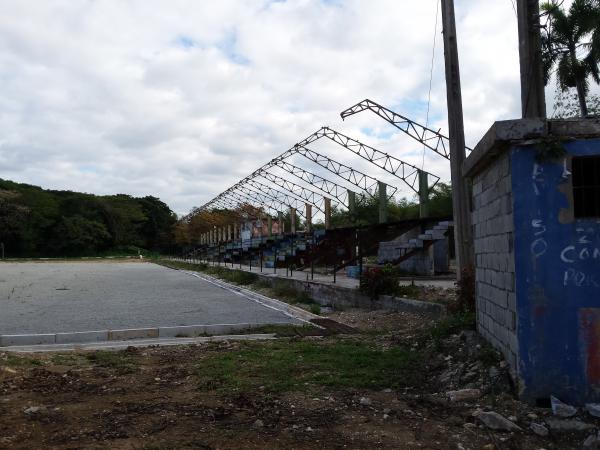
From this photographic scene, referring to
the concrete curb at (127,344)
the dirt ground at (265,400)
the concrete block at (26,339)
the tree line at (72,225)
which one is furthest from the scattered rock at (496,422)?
the tree line at (72,225)

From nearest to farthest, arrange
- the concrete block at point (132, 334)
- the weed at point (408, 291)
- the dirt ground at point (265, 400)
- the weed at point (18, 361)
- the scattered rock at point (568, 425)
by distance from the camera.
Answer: the dirt ground at point (265, 400)
the scattered rock at point (568, 425)
the weed at point (18, 361)
the concrete block at point (132, 334)
the weed at point (408, 291)

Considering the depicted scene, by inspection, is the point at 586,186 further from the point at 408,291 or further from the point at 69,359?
the point at 408,291

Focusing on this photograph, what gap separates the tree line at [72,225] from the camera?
83312 mm

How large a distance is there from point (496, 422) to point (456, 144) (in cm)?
741

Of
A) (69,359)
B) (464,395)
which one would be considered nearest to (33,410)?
(69,359)

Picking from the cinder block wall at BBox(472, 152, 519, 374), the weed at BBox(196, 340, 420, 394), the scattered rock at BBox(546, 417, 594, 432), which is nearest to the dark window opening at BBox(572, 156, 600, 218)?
the cinder block wall at BBox(472, 152, 519, 374)

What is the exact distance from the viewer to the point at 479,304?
744 centimetres

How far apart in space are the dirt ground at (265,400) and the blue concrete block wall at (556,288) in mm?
367

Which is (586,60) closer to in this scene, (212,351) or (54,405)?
(212,351)

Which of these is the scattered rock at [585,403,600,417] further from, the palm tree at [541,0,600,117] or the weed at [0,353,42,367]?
the palm tree at [541,0,600,117]

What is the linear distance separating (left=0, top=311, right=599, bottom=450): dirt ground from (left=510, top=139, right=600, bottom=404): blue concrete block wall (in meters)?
0.37

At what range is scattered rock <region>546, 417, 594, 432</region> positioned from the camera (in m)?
4.73

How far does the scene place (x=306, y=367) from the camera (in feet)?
23.3

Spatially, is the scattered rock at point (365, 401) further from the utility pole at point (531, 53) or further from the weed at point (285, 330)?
the utility pole at point (531, 53)
